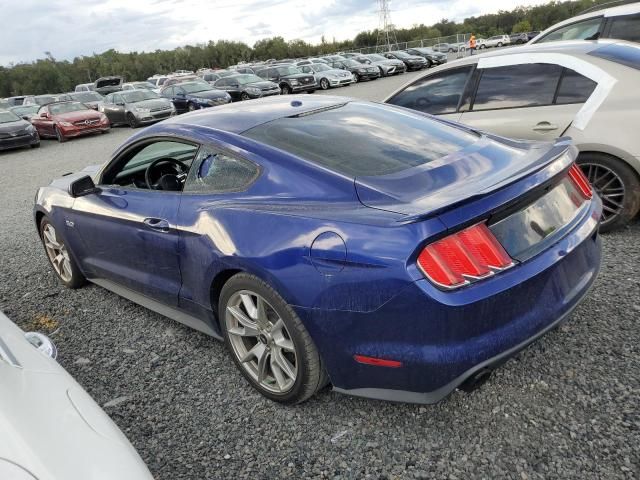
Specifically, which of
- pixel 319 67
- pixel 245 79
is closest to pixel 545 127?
pixel 245 79

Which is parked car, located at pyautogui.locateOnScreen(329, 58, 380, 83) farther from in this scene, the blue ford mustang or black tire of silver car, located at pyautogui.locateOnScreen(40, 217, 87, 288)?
the blue ford mustang

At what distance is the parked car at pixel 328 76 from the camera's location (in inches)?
1025

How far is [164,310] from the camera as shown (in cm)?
335

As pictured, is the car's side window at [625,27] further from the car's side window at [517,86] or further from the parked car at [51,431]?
the parked car at [51,431]

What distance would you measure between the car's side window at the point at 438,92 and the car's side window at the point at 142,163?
8.62 feet

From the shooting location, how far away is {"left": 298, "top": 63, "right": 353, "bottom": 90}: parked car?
26.0 metres

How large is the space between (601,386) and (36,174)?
1256cm

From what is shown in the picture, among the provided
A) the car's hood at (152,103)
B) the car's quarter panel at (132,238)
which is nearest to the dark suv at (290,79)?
the car's hood at (152,103)

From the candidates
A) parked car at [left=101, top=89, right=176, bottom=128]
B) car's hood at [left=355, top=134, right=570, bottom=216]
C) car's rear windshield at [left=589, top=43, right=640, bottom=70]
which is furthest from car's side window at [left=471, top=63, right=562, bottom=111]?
parked car at [left=101, top=89, right=176, bottom=128]

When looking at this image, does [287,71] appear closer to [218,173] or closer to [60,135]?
[60,135]

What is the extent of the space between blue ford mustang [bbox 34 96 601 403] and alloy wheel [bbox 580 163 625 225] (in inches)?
63.4

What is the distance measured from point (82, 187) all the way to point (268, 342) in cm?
195

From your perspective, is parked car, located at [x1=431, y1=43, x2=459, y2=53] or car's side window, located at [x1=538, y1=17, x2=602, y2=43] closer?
car's side window, located at [x1=538, y1=17, x2=602, y2=43]

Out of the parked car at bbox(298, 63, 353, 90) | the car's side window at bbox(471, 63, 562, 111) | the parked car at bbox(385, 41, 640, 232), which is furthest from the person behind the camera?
the parked car at bbox(298, 63, 353, 90)
